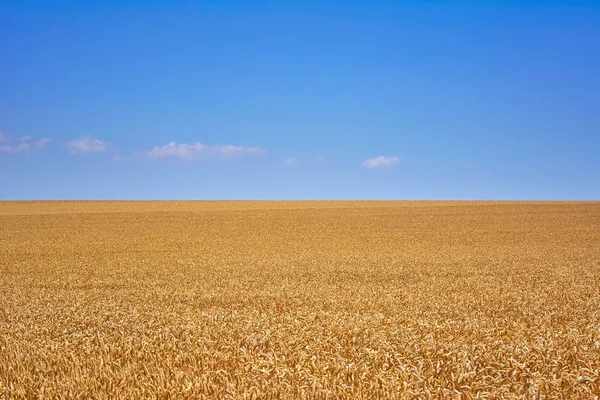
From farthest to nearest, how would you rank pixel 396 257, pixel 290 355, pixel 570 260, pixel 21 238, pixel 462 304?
pixel 21 238 < pixel 396 257 < pixel 570 260 < pixel 462 304 < pixel 290 355

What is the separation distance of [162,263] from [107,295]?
768cm

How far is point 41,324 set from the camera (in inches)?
323

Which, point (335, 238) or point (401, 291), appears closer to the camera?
point (401, 291)

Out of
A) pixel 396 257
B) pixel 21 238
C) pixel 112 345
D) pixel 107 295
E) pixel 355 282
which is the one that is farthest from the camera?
pixel 21 238

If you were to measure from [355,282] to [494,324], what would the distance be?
6330 mm

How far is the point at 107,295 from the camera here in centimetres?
1203

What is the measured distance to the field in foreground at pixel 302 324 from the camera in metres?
5.22

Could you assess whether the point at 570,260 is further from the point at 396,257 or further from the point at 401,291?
the point at 401,291

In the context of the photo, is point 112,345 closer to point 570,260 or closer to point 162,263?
point 162,263

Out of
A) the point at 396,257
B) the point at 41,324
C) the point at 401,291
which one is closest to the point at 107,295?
the point at 41,324

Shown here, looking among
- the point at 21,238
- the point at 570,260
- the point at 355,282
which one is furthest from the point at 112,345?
the point at 21,238

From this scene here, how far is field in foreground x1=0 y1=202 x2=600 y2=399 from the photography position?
5219 mm

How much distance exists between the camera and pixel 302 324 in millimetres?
7812

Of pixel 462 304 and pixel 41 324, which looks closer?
pixel 41 324
